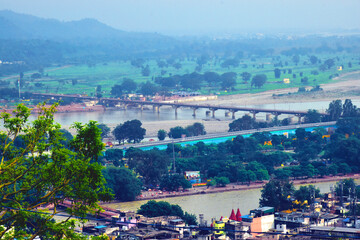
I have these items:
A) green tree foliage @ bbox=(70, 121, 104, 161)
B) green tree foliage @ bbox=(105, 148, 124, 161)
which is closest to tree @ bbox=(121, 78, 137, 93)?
green tree foliage @ bbox=(105, 148, 124, 161)

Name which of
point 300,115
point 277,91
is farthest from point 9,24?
point 300,115

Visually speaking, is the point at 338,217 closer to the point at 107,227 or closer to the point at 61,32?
the point at 107,227

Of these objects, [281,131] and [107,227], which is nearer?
[107,227]

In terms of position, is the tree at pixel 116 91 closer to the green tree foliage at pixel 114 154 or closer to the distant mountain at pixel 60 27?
the green tree foliage at pixel 114 154

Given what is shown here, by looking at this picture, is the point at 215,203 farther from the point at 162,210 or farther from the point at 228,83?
the point at 228,83

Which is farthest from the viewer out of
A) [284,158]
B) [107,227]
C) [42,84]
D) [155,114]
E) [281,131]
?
[42,84]
